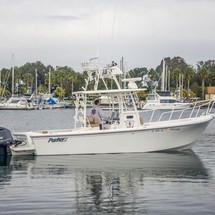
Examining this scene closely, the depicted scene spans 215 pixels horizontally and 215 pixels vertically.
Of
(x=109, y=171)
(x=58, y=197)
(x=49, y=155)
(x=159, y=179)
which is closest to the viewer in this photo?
(x=58, y=197)

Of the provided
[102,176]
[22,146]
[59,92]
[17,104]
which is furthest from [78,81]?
[102,176]

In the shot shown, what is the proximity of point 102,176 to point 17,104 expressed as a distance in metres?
98.7

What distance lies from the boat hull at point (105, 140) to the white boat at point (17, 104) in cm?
9191

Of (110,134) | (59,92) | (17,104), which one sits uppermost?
(59,92)

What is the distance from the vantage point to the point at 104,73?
95.0ft

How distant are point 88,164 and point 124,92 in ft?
13.8

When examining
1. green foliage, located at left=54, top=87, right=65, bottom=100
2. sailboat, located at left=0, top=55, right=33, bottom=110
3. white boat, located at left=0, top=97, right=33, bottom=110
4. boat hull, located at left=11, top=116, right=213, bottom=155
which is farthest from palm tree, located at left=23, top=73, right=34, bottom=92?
boat hull, located at left=11, top=116, right=213, bottom=155

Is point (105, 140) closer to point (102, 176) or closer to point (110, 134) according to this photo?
point (110, 134)

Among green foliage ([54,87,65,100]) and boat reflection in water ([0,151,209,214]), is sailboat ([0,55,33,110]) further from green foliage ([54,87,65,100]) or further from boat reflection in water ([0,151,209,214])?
boat reflection in water ([0,151,209,214])

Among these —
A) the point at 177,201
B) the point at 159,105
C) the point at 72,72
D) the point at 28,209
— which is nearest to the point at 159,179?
the point at 177,201

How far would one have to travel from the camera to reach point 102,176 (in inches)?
879

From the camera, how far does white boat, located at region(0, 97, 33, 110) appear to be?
11881 cm

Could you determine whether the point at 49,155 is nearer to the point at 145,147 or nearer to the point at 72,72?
the point at 145,147

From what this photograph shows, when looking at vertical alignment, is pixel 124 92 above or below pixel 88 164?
above
